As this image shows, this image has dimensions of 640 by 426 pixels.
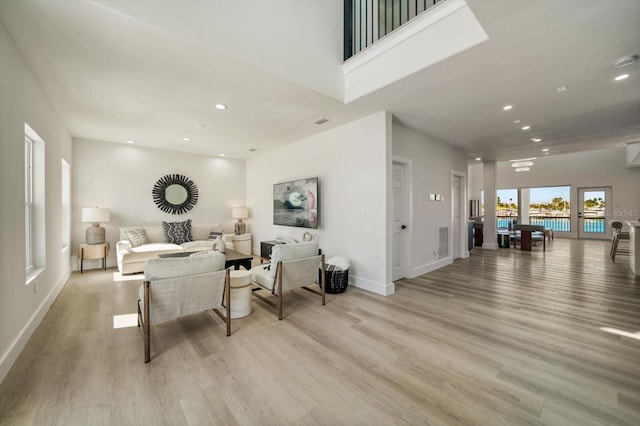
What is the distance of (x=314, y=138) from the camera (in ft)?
16.6

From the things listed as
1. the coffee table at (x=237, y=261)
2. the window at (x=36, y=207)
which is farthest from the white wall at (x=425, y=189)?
the window at (x=36, y=207)

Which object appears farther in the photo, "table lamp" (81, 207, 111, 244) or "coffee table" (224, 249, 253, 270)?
"table lamp" (81, 207, 111, 244)

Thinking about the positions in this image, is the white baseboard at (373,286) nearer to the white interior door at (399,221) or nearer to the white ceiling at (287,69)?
the white interior door at (399,221)

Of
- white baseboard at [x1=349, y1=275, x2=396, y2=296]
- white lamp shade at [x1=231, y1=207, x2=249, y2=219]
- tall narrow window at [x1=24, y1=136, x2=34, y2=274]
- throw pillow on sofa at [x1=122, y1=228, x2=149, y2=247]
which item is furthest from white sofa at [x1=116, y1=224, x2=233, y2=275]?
white baseboard at [x1=349, y1=275, x2=396, y2=296]

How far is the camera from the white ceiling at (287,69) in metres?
2.04

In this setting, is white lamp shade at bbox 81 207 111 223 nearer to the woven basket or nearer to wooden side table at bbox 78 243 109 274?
wooden side table at bbox 78 243 109 274

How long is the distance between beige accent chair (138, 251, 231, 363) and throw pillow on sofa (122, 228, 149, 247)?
3408 millimetres

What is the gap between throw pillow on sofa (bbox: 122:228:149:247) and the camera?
211 inches

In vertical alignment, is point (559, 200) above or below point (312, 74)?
below

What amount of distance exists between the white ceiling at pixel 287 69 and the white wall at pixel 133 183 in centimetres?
101

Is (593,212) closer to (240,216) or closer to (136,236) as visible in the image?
(240,216)

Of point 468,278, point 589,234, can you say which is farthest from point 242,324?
point 589,234

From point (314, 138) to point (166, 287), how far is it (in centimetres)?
372

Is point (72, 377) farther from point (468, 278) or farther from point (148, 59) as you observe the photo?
point (468, 278)
